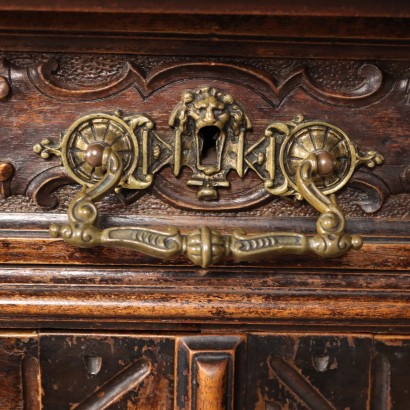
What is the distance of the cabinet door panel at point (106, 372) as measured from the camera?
0.50 meters

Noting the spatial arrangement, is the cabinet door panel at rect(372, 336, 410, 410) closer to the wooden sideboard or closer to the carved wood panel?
the wooden sideboard

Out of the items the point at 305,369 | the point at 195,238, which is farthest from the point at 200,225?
the point at 305,369

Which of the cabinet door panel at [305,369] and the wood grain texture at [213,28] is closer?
the wood grain texture at [213,28]

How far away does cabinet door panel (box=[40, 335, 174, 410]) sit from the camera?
496 mm

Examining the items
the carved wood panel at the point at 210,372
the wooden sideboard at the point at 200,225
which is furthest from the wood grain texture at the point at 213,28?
the carved wood panel at the point at 210,372

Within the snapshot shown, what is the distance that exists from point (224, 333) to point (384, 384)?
148 millimetres

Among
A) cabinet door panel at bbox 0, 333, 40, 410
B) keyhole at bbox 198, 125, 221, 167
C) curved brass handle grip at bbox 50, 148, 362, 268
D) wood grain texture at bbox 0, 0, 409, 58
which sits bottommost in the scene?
cabinet door panel at bbox 0, 333, 40, 410

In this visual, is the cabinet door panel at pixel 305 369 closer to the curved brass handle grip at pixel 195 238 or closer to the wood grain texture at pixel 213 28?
the curved brass handle grip at pixel 195 238

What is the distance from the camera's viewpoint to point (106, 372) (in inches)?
19.7

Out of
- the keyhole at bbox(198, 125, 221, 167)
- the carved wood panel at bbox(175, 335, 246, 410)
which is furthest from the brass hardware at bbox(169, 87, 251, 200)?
the carved wood panel at bbox(175, 335, 246, 410)

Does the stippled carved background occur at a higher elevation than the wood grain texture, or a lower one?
lower

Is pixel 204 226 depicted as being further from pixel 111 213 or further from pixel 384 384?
pixel 384 384

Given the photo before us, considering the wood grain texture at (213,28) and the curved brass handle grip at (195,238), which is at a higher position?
the wood grain texture at (213,28)

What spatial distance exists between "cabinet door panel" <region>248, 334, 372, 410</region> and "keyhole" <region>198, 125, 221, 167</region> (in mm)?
153
